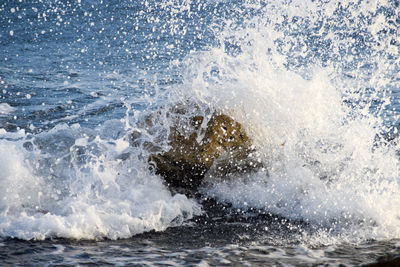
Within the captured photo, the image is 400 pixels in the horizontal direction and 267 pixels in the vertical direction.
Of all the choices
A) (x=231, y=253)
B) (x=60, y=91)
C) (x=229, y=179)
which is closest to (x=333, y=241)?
(x=231, y=253)

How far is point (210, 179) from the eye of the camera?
5.47m

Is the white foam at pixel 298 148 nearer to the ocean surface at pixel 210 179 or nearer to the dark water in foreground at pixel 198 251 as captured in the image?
the ocean surface at pixel 210 179

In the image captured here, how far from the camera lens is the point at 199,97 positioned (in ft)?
18.7

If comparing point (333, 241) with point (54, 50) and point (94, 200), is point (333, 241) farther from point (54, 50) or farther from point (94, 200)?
point (54, 50)

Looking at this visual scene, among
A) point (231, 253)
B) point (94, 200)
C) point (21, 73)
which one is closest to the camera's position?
point (231, 253)

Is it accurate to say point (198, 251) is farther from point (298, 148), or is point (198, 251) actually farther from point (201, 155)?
point (298, 148)

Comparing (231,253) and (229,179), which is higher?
(229,179)

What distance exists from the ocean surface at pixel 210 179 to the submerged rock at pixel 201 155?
0.12 m

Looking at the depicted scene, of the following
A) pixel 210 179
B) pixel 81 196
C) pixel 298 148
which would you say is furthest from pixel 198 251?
pixel 298 148

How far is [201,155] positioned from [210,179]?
0.32 m

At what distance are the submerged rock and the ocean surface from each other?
0.38ft

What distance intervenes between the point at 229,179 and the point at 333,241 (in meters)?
1.72

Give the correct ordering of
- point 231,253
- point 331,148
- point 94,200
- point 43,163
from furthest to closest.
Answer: point 331,148 → point 43,163 → point 94,200 → point 231,253

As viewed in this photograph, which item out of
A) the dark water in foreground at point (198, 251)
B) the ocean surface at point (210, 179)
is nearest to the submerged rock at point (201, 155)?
the ocean surface at point (210, 179)
